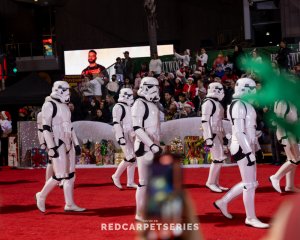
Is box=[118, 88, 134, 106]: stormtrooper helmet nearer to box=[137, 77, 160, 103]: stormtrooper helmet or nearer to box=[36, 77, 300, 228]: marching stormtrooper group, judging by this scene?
box=[36, 77, 300, 228]: marching stormtrooper group

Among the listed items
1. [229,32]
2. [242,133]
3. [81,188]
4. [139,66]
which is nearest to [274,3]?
[229,32]

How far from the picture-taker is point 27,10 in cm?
3650

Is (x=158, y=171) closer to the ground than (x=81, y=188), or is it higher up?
higher up

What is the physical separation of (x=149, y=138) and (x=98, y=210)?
2060 mm

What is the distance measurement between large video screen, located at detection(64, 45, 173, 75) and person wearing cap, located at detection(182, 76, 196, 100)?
12253 mm

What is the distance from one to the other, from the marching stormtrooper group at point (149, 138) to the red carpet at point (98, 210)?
0.92 ft

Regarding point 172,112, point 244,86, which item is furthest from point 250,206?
point 172,112

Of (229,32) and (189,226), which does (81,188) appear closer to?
(189,226)

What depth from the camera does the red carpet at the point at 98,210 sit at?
8.13 meters

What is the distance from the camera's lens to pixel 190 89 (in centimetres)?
1862

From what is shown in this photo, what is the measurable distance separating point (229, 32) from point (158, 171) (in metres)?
28.8

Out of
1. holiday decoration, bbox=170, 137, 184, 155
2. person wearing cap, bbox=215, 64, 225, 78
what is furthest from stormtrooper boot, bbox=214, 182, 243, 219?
person wearing cap, bbox=215, 64, 225, 78

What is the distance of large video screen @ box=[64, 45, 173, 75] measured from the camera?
31359mm

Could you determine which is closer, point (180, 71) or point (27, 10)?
point (180, 71)
